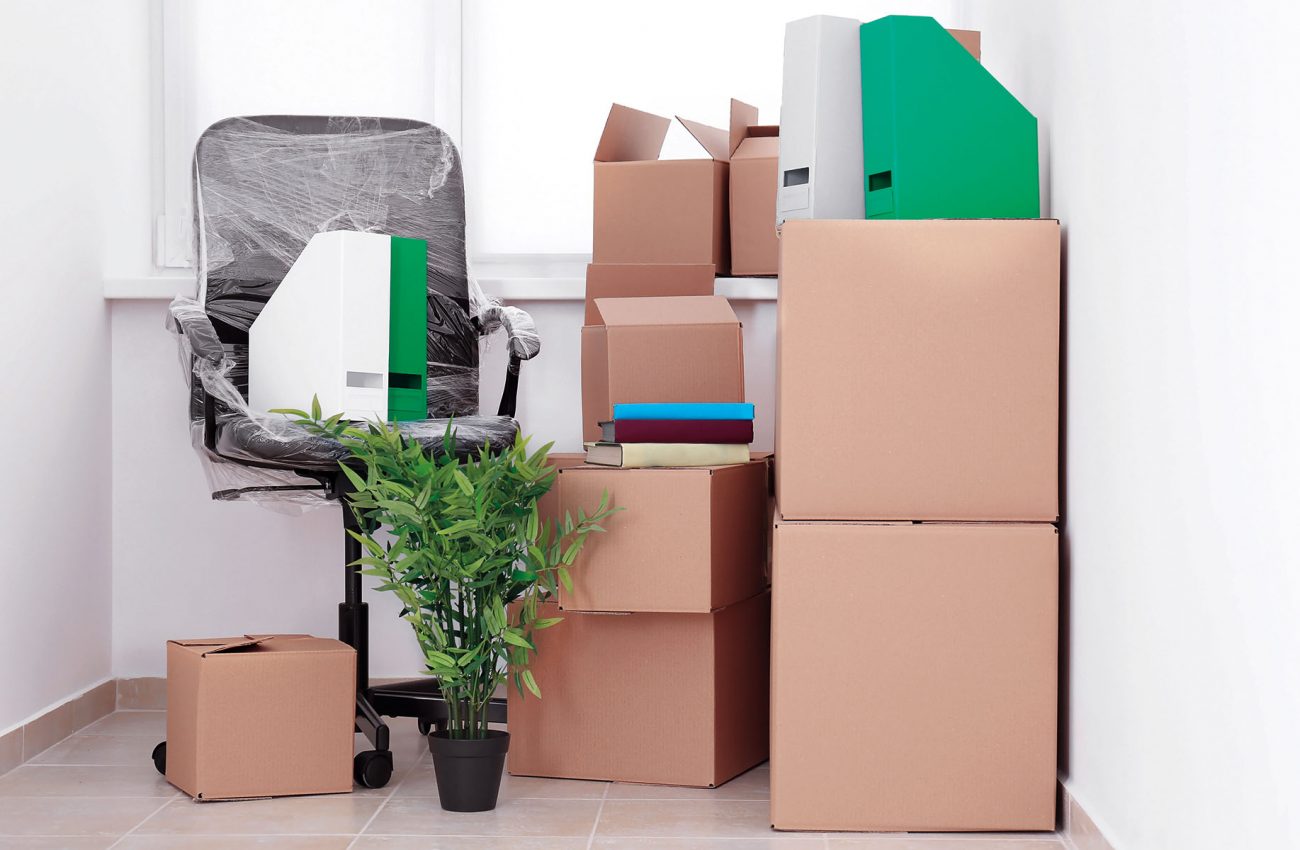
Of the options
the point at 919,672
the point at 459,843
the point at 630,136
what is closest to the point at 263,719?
the point at 459,843

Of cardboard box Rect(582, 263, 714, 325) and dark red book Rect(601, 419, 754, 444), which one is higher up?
cardboard box Rect(582, 263, 714, 325)

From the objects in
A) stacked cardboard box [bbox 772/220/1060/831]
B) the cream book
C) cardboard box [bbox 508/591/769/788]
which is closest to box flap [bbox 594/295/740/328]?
the cream book

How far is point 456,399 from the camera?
7.57ft

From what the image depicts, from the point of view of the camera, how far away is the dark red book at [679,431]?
1.84 metres

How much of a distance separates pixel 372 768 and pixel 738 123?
4.49 ft

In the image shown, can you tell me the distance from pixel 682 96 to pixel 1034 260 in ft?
3.91

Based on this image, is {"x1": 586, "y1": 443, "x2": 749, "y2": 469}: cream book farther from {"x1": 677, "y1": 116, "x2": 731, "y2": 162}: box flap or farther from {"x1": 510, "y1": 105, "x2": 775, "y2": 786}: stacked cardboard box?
{"x1": 677, "y1": 116, "x2": 731, "y2": 162}: box flap

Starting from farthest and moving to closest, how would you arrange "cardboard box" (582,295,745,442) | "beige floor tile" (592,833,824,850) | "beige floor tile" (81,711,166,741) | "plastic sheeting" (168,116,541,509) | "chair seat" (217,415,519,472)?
1. "beige floor tile" (81,711,166,741)
2. "plastic sheeting" (168,116,541,509)
3. "cardboard box" (582,295,745,442)
4. "chair seat" (217,415,519,472)
5. "beige floor tile" (592,833,824,850)

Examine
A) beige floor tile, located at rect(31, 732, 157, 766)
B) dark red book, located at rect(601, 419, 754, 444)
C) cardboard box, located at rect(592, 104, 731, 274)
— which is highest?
cardboard box, located at rect(592, 104, 731, 274)

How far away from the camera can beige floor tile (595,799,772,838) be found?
1.67 metres

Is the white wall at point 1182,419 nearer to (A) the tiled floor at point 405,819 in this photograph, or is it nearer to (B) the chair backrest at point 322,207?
(A) the tiled floor at point 405,819

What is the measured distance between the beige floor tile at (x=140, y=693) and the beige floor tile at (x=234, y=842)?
0.85 meters

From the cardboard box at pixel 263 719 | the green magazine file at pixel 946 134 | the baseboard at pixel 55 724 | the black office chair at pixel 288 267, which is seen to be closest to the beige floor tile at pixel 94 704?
the baseboard at pixel 55 724

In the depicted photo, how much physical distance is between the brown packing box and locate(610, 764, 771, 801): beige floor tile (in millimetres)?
984
